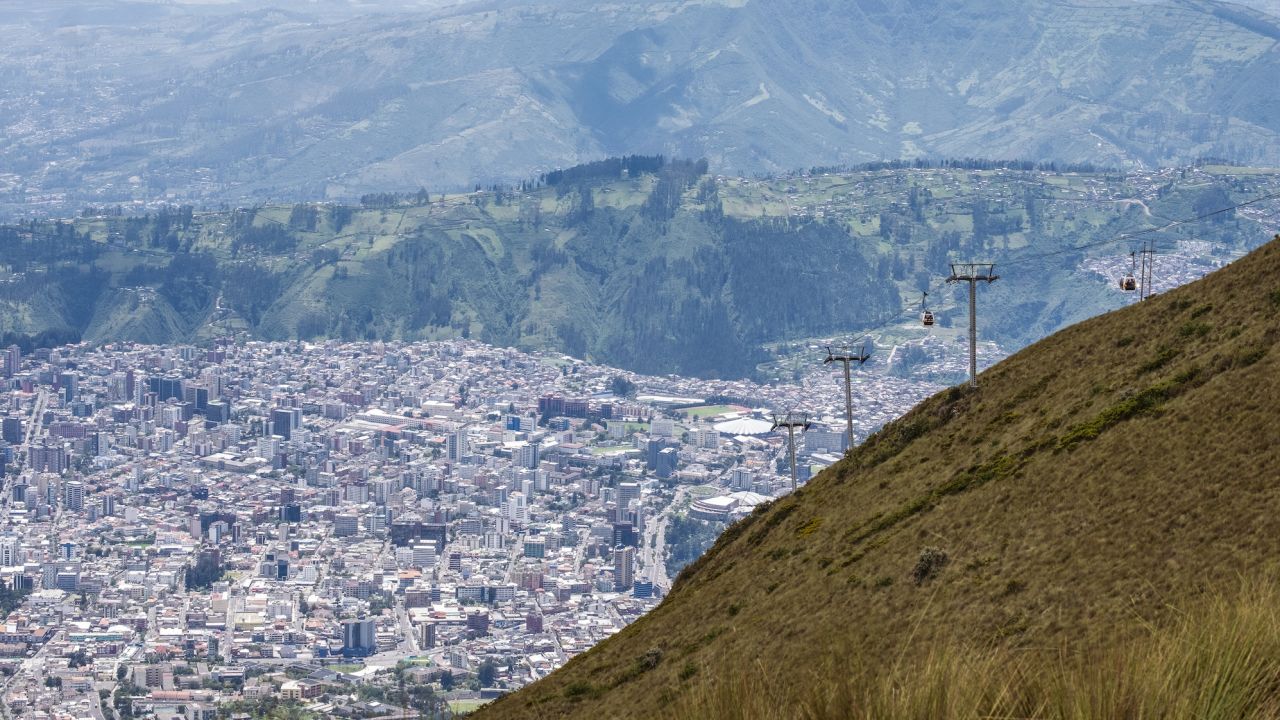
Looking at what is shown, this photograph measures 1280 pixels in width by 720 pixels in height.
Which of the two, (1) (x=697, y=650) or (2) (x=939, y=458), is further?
(2) (x=939, y=458)

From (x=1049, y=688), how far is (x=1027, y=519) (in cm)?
1730

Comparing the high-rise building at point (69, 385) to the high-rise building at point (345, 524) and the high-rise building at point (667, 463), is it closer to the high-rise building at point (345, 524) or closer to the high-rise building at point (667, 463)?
the high-rise building at point (345, 524)

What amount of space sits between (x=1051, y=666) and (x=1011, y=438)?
2258 cm

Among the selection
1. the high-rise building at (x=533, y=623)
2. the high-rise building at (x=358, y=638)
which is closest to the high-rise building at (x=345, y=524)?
the high-rise building at (x=533, y=623)

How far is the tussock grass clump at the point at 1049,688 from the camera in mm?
7855

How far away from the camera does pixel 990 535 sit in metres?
25.1

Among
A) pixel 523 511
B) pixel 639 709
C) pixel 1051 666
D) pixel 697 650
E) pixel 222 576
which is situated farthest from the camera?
pixel 523 511

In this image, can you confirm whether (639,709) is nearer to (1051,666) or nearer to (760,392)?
(1051,666)

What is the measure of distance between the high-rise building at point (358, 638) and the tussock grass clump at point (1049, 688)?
88108 mm

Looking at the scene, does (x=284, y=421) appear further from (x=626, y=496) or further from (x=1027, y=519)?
(x=1027, y=519)

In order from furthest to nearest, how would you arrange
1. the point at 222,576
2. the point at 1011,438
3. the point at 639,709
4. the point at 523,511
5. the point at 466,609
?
the point at 523,511, the point at 222,576, the point at 466,609, the point at 1011,438, the point at 639,709

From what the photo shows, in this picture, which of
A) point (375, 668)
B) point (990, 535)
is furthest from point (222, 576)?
point (990, 535)

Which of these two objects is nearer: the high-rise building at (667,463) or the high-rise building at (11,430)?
the high-rise building at (667,463)

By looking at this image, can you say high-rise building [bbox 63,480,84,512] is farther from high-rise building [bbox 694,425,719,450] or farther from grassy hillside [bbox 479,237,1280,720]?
grassy hillside [bbox 479,237,1280,720]
